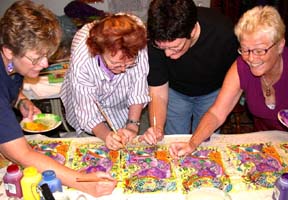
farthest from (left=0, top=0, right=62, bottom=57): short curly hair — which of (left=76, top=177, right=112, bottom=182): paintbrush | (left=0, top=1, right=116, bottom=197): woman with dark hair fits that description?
(left=76, top=177, right=112, bottom=182): paintbrush

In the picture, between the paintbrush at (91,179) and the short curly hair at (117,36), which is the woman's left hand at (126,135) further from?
the short curly hair at (117,36)

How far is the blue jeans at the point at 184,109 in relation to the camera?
2.38 m

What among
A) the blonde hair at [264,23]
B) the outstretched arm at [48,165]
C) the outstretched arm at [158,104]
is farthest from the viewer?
the outstretched arm at [158,104]

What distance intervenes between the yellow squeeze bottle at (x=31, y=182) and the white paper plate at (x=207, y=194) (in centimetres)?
58

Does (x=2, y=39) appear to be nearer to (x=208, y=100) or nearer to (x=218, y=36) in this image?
(x=218, y=36)

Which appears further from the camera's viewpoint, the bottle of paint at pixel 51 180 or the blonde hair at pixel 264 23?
the blonde hair at pixel 264 23

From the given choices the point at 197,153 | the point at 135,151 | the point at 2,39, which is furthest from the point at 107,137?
the point at 2,39

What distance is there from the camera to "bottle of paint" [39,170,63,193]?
A: 146cm

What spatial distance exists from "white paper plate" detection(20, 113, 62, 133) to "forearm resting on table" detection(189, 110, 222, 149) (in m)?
0.68

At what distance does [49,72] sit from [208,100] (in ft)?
3.77

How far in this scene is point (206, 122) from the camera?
6.52ft

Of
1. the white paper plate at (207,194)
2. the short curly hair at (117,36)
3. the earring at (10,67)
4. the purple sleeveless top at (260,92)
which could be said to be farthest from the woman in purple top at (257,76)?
the earring at (10,67)

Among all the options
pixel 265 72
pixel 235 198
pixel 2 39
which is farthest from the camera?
pixel 265 72

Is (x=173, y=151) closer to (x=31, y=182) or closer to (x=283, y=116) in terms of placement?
(x=283, y=116)
